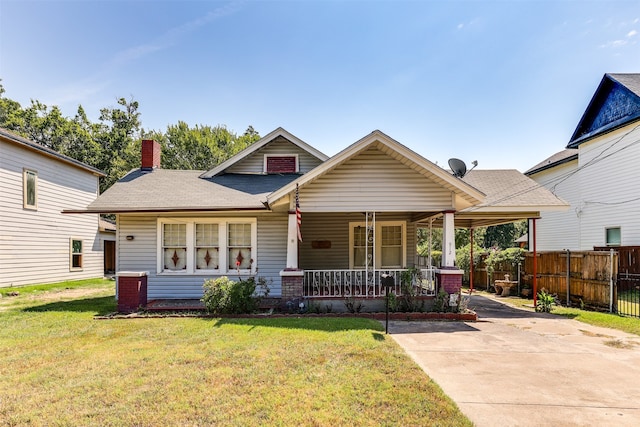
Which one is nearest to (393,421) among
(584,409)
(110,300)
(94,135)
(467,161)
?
(584,409)

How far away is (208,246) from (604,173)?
17.7 m

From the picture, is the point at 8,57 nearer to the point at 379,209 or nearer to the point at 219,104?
the point at 219,104

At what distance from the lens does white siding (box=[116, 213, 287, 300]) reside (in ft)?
37.2

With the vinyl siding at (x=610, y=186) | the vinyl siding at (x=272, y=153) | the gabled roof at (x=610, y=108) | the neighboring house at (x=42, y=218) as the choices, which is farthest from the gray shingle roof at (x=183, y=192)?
the gabled roof at (x=610, y=108)

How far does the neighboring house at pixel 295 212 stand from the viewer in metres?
9.38

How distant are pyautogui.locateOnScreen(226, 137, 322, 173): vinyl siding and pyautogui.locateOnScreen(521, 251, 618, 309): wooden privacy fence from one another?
9206mm

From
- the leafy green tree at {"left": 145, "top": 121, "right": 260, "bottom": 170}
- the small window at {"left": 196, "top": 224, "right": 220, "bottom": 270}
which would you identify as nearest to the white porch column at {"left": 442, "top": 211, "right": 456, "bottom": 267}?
the small window at {"left": 196, "top": 224, "right": 220, "bottom": 270}

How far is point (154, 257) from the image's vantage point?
37.3 feet

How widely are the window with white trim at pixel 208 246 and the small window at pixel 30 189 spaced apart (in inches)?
332

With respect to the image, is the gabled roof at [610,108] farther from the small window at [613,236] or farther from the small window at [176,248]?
the small window at [176,248]

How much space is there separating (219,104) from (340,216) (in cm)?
1388

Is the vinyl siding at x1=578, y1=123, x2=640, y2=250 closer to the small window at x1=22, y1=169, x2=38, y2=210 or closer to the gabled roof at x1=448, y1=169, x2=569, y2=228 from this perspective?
the gabled roof at x1=448, y1=169, x2=569, y2=228

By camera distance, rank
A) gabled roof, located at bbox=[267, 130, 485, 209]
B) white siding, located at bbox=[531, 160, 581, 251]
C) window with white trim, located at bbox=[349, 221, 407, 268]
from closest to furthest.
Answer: gabled roof, located at bbox=[267, 130, 485, 209], window with white trim, located at bbox=[349, 221, 407, 268], white siding, located at bbox=[531, 160, 581, 251]

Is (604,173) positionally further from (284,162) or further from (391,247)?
(284,162)
